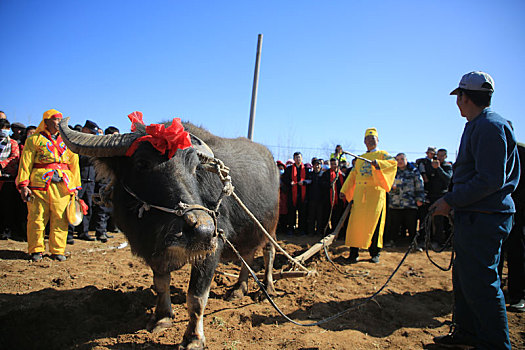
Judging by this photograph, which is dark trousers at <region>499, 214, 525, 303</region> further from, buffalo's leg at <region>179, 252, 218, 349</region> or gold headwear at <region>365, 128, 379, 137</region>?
buffalo's leg at <region>179, 252, 218, 349</region>

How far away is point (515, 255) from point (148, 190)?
4477 mm

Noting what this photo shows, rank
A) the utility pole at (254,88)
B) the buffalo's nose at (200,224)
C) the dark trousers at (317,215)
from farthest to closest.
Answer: the utility pole at (254,88)
the dark trousers at (317,215)
the buffalo's nose at (200,224)

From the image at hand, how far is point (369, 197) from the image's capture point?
5.65 m

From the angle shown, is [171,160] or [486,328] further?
[171,160]

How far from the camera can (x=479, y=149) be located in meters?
2.41

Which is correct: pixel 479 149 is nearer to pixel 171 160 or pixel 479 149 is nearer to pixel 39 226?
pixel 171 160

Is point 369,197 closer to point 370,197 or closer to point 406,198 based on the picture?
point 370,197

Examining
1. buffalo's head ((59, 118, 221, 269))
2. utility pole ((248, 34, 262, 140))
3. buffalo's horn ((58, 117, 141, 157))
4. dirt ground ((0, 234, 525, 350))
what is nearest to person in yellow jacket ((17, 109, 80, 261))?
dirt ground ((0, 234, 525, 350))

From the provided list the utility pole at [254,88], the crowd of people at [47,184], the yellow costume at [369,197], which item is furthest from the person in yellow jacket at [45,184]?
the utility pole at [254,88]

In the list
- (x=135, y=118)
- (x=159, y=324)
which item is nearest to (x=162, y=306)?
(x=159, y=324)

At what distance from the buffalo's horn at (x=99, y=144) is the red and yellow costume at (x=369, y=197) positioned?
4254 mm

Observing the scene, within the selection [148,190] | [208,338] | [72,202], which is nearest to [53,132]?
[72,202]

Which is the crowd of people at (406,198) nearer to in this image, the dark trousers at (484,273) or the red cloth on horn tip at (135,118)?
the dark trousers at (484,273)

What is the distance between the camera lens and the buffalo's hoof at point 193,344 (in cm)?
262
